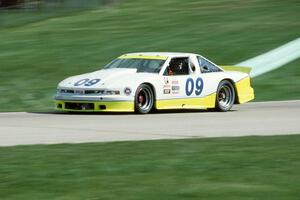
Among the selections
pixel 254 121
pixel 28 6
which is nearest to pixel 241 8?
pixel 28 6

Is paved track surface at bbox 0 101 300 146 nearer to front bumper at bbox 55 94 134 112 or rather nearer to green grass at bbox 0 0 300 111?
front bumper at bbox 55 94 134 112

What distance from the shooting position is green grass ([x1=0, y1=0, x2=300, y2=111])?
909 inches

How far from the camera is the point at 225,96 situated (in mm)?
17844

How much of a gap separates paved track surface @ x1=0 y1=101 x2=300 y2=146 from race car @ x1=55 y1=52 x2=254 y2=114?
0.78 ft

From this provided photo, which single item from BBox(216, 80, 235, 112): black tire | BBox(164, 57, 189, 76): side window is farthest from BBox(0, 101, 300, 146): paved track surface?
BBox(164, 57, 189, 76): side window

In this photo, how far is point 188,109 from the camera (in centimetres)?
1845

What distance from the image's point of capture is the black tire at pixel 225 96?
17.6 m

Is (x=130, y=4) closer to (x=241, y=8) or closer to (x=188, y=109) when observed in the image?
(x=241, y=8)

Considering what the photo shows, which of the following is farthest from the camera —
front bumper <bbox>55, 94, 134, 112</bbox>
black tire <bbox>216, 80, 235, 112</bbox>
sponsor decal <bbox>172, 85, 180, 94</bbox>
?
black tire <bbox>216, 80, 235, 112</bbox>

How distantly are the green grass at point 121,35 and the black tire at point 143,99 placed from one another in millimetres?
3018

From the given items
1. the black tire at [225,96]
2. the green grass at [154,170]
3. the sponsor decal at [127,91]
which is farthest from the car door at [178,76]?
the green grass at [154,170]

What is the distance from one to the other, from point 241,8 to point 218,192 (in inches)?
1112

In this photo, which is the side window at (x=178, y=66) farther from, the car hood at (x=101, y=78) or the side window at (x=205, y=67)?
the car hood at (x=101, y=78)

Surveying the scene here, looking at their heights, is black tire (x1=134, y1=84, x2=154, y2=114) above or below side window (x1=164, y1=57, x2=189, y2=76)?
below
